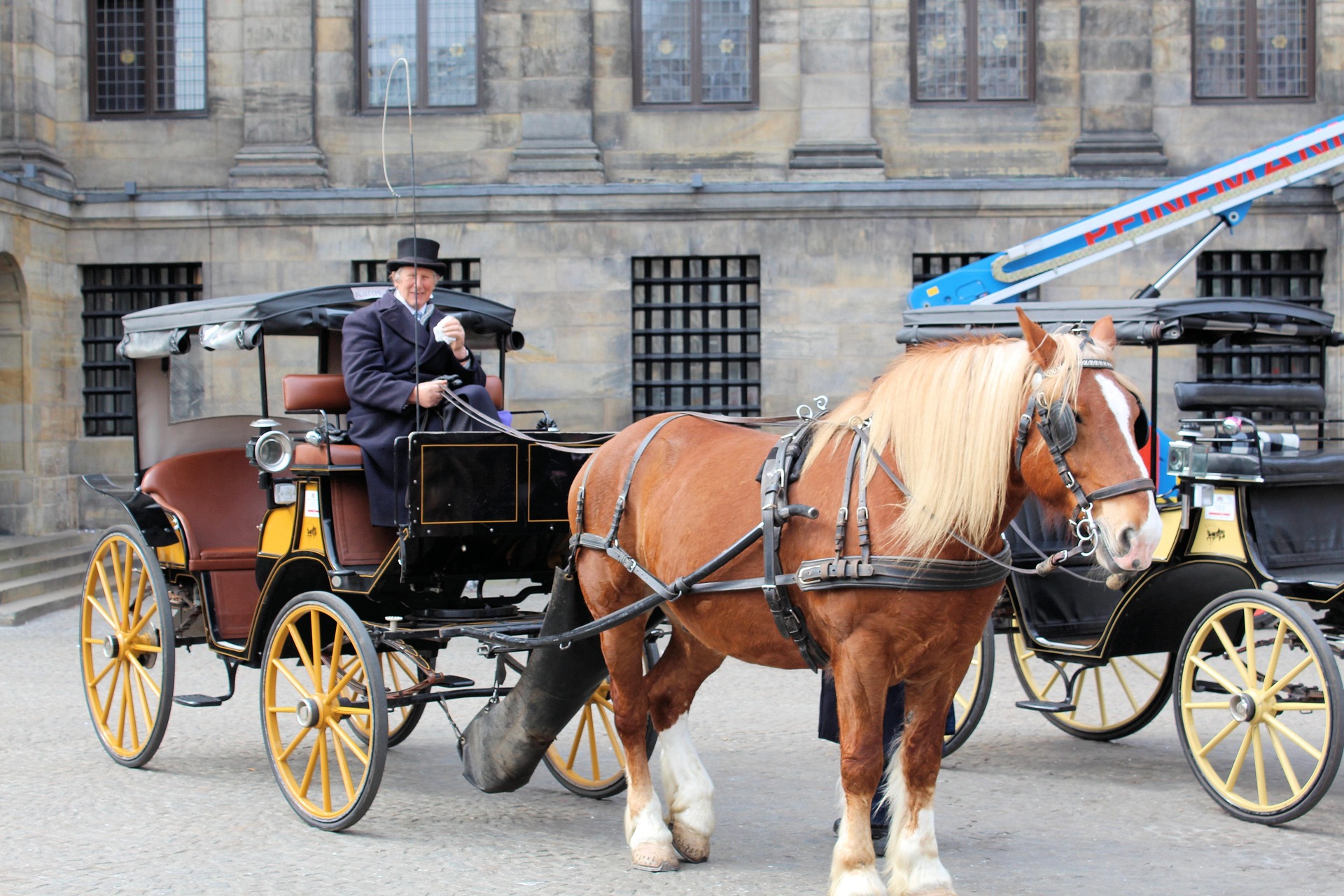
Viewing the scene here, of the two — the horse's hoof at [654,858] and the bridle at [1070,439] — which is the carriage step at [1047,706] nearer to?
the horse's hoof at [654,858]

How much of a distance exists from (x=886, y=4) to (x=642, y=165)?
3.23m

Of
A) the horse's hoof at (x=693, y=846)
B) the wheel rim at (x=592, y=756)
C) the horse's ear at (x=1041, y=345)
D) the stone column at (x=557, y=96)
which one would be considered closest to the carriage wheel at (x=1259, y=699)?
the horse's ear at (x=1041, y=345)

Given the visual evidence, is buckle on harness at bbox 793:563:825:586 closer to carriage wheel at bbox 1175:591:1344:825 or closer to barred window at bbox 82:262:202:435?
carriage wheel at bbox 1175:591:1344:825

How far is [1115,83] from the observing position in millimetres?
14422

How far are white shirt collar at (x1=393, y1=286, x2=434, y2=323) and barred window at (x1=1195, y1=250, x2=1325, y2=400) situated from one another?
10613 mm

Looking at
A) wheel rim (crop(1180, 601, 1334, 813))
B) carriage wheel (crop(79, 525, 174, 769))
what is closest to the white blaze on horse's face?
wheel rim (crop(1180, 601, 1334, 813))

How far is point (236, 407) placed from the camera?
14.7 m

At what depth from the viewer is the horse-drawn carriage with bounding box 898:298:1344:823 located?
17.5 feet

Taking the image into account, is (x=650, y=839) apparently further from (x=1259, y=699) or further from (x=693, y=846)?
(x=1259, y=699)

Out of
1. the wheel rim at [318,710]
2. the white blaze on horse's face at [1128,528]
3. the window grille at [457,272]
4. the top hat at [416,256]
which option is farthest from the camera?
the window grille at [457,272]

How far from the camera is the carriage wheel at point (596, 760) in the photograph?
19.1ft

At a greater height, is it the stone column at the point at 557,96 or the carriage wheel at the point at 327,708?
the stone column at the point at 557,96

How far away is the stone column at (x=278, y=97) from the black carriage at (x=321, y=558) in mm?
8160

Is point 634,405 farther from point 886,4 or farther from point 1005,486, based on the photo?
point 1005,486
